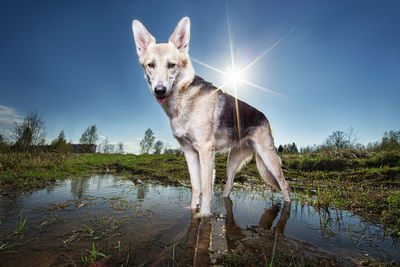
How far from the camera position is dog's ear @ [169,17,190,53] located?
3.18 meters

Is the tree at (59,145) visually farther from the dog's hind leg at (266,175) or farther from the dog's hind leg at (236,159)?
the dog's hind leg at (266,175)

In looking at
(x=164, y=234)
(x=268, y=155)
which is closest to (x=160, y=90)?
(x=164, y=234)

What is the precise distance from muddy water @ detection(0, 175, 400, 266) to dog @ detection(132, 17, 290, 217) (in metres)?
0.67

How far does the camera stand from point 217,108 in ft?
11.2

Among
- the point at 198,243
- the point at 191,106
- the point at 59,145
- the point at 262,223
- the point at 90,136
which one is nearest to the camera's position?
the point at 198,243

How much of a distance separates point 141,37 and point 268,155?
3.88 meters

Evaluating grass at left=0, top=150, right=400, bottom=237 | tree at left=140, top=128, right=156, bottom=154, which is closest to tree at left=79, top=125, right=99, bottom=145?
tree at left=140, top=128, right=156, bottom=154

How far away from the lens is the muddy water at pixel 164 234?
154cm

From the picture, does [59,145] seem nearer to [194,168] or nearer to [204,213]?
[194,168]

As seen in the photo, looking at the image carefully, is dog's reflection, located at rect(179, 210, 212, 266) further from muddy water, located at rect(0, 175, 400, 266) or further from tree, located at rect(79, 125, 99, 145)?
tree, located at rect(79, 125, 99, 145)

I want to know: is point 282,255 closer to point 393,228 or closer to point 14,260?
point 393,228

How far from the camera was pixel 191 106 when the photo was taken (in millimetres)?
3156

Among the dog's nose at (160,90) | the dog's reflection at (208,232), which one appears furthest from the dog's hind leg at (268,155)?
the dog's nose at (160,90)

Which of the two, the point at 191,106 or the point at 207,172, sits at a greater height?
the point at 191,106
